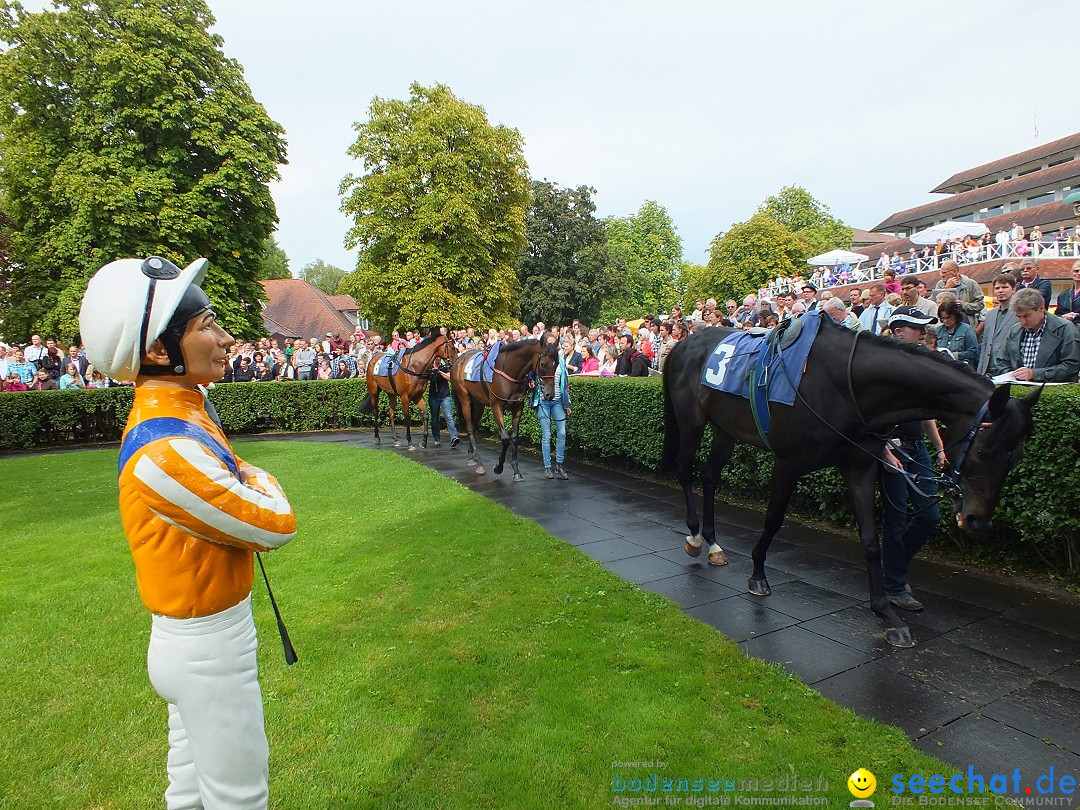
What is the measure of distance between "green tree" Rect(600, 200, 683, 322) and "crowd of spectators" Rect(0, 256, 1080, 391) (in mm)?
39965

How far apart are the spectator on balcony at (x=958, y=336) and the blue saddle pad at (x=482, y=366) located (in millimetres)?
5995

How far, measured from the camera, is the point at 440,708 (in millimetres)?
3418

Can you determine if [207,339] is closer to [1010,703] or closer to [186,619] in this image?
[186,619]

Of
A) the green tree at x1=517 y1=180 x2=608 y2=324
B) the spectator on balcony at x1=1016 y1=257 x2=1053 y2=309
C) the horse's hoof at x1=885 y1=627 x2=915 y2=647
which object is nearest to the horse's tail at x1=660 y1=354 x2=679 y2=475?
the horse's hoof at x1=885 y1=627 x2=915 y2=647

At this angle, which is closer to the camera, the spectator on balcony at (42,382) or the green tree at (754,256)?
the spectator on balcony at (42,382)

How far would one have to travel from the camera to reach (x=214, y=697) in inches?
69.1

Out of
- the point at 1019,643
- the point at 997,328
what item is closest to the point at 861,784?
the point at 1019,643

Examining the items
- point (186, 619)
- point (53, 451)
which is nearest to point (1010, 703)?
point (186, 619)

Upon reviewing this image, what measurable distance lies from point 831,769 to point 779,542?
3.57 metres

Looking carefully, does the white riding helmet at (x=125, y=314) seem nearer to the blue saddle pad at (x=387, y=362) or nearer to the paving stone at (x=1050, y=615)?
the paving stone at (x=1050, y=615)

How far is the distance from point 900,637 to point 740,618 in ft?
3.29

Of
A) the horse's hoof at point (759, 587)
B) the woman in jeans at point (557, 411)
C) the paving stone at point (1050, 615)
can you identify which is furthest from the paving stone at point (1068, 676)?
the woman in jeans at point (557, 411)

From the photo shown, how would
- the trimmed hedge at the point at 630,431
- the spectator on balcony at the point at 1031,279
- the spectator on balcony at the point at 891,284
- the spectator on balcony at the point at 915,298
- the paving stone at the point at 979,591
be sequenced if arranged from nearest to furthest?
A: the paving stone at the point at 979,591 → the trimmed hedge at the point at 630,431 → the spectator on balcony at the point at 1031,279 → the spectator on balcony at the point at 915,298 → the spectator on balcony at the point at 891,284

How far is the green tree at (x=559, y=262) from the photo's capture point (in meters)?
44.5
